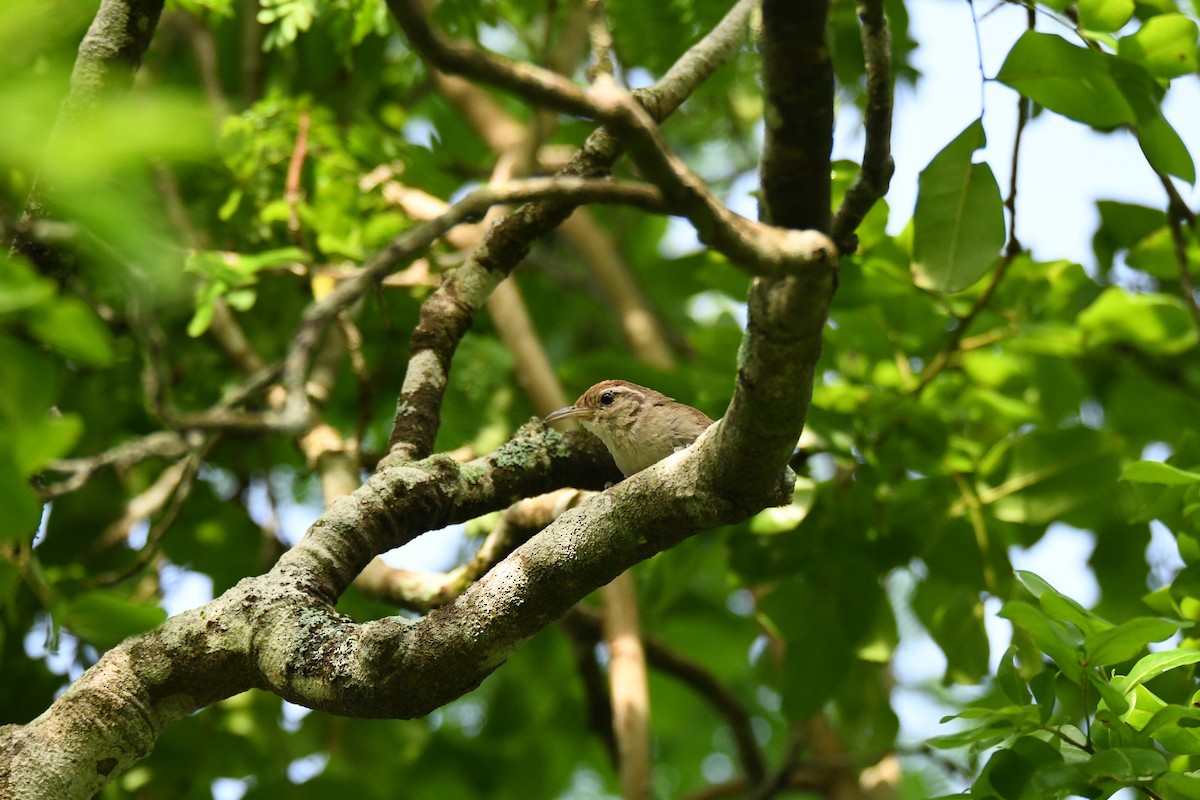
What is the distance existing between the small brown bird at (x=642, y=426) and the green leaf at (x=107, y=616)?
167 cm

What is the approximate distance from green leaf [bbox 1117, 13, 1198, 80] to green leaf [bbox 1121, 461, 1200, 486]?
1.19m

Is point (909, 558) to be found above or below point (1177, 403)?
below

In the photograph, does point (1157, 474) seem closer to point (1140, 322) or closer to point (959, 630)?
point (959, 630)

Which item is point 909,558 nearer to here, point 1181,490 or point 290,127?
point 1181,490

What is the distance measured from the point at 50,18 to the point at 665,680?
551 cm

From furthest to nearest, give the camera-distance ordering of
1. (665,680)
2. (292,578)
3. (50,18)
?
(665,680)
(292,578)
(50,18)

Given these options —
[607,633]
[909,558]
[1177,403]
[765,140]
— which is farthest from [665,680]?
[765,140]

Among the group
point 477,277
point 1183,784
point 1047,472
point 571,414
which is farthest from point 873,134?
point 1047,472

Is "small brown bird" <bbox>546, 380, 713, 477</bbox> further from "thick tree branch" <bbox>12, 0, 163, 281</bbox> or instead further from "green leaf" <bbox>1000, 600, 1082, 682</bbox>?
"thick tree branch" <bbox>12, 0, 163, 281</bbox>

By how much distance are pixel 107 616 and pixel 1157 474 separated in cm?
246

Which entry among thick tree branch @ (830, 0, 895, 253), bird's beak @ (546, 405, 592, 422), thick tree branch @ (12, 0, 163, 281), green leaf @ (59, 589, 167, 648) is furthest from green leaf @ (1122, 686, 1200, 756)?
thick tree branch @ (12, 0, 163, 281)

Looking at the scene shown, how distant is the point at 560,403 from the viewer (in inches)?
212

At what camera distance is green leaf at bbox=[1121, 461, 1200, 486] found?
9.25 feet

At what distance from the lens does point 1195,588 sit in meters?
2.98
